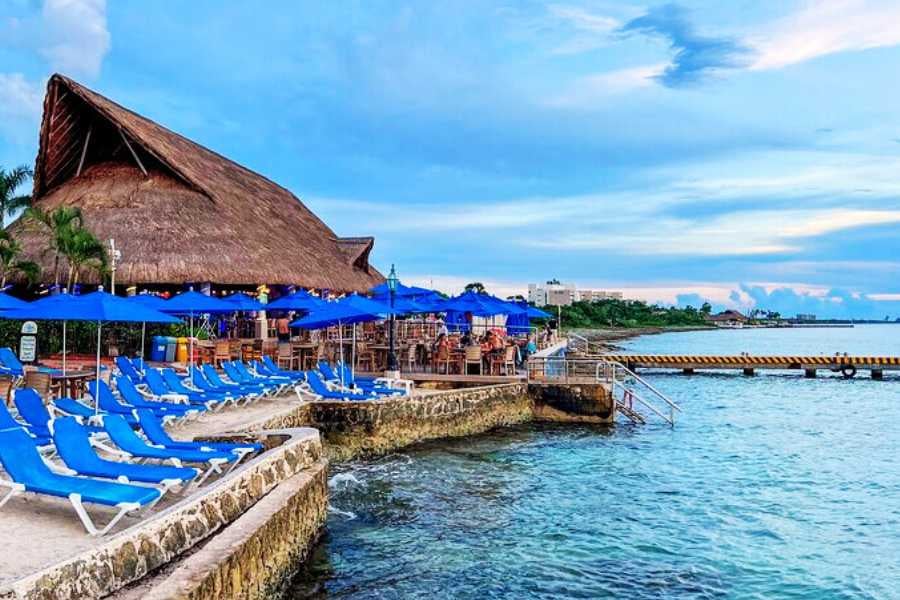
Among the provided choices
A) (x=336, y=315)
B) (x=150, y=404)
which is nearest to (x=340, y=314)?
(x=336, y=315)

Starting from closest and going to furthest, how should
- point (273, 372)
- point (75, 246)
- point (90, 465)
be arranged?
1. point (90, 465)
2. point (273, 372)
3. point (75, 246)

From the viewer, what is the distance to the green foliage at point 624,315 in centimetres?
10500

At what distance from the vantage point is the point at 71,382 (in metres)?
12.8

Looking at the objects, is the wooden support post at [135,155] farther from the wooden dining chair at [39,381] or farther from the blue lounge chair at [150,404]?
the blue lounge chair at [150,404]

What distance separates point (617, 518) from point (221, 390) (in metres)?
7.39

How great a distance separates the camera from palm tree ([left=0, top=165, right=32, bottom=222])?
82.0ft

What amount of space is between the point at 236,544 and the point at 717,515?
7.98 meters

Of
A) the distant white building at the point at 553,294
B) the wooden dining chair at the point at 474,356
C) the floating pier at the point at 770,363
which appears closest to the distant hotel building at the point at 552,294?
the distant white building at the point at 553,294

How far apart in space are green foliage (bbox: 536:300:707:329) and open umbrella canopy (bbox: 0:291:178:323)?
8850 centimetres

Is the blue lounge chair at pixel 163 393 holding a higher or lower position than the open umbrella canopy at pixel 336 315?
lower

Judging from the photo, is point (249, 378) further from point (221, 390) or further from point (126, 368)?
point (126, 368)

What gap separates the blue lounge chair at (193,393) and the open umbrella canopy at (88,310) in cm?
222

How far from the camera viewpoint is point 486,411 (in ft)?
60.4

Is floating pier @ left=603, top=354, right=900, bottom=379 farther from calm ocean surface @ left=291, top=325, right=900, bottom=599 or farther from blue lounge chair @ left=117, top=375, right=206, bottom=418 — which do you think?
blue lounge chair @ left=117, top=375, right=206, bottom=418
